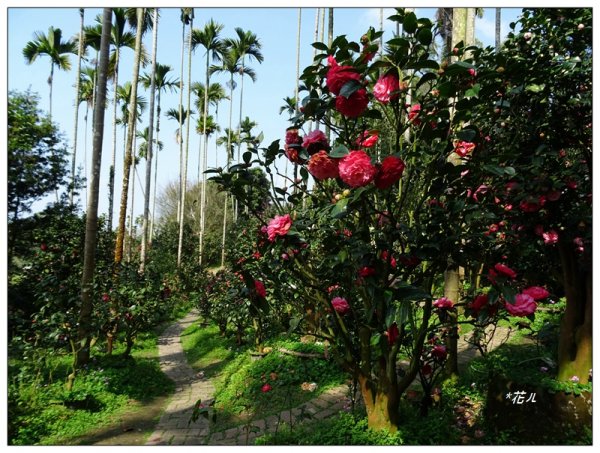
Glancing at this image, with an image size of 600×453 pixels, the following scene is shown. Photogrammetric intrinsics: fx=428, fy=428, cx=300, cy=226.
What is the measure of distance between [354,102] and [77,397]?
165 inches

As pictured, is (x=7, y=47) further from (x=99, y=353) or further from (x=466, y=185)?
(x=99, y=353)

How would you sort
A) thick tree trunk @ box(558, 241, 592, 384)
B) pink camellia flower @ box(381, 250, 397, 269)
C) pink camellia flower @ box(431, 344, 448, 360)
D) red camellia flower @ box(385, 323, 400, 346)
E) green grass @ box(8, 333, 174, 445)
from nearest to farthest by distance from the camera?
pink camellia flower @ box(381, 250, 397, 269), red camellia flower @ box(385, 323, 400, 346), thick tree trunk @ box(558, 241, 592, 384), pink camellia flower @ box(431, 344, 448, 360), green grass @ box(8, 333, 174, 445)

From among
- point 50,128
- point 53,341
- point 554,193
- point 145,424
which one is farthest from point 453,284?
point 50,128

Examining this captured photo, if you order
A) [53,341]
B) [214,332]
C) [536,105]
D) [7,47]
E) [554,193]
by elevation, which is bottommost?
[214,332]

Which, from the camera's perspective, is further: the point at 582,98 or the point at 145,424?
the point at 145,424

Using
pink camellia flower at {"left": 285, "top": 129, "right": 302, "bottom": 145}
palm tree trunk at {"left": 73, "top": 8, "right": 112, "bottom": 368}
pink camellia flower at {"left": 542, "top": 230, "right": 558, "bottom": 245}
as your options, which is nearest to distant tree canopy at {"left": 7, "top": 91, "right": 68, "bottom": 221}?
palm tree trunk at {"left": 73, "top": 8, "right": 112, "bottom": 368}

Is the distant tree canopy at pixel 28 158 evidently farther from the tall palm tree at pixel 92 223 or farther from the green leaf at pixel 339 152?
the green leaf at pixel 339 152

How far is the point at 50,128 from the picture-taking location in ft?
19.7

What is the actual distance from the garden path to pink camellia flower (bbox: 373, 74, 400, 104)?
91.7 inches

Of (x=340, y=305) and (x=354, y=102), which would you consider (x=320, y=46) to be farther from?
(x=340, y=305)

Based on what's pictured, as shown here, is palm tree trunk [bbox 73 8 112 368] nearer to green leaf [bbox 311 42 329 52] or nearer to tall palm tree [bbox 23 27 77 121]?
green leaf [bbox 311 42 329 52]

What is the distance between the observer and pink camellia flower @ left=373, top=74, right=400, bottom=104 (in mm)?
1871

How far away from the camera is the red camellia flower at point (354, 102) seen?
1.85 metres

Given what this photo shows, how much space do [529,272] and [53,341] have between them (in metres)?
4.93
